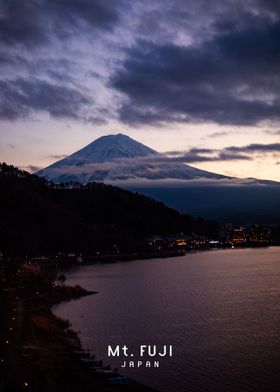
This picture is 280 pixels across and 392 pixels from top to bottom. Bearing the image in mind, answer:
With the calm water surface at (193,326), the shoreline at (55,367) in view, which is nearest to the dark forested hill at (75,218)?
the calm water surface at (193,326)

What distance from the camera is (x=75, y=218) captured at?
230ft

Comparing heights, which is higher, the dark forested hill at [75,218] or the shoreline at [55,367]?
the dark forested hill at [75,218]

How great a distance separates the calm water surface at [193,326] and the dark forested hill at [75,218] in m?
21.5

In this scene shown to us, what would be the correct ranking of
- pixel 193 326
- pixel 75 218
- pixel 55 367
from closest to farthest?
pixel 55 367 → pixel 193 326 → pixel 75 218

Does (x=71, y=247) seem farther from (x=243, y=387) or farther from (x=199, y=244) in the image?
(x=243, y=387)

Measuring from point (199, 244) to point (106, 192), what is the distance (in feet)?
53.3

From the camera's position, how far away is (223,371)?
13.4 metres

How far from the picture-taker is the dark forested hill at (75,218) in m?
59.1

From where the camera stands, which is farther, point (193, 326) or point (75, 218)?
point (75, 218)

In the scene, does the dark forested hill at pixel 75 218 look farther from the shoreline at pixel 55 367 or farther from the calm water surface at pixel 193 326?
the shoreline at pixel 55 367

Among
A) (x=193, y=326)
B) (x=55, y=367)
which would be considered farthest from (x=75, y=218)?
(x=55, y=367)

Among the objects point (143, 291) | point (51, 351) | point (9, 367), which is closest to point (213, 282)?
point (143, 291)

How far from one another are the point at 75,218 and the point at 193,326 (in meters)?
51.4

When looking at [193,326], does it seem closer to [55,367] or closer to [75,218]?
[55,367]
